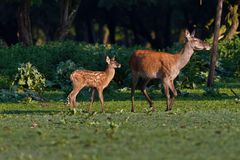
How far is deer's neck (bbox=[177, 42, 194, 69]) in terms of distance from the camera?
22594mm

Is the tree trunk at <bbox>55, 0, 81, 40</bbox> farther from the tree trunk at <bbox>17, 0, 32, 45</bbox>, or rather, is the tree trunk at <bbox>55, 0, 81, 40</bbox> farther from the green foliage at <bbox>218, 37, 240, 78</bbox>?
the green foliage at <bbox>218, 37, 240, 78</bbox>

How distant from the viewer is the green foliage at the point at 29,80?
27453mm

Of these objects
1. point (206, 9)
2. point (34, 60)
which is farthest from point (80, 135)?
point (206, 9)

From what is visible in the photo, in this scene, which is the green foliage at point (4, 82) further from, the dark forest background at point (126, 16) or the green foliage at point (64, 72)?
the dark forest background at point (126, 16)

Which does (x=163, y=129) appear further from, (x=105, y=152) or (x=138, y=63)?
(x=138, y=63)

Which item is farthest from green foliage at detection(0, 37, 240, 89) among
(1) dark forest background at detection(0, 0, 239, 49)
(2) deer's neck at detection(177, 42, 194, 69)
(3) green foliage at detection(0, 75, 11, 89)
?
(1) dark forest background at detection(0, 0, 239, 49)

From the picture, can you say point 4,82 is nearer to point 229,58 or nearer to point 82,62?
point 82,62

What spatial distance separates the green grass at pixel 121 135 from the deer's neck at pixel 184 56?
1378 millimetres

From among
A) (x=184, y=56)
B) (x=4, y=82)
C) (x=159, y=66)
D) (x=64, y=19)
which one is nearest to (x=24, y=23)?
(x=64, y=19)

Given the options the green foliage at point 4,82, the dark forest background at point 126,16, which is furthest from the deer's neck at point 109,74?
the dark forest background at point 126,16

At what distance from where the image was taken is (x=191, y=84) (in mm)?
30734

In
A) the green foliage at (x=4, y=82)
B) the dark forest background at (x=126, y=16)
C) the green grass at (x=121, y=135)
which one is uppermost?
the dark forest background at (x=126, y=16)

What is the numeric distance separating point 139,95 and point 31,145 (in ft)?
45.2

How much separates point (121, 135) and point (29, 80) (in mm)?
12486
